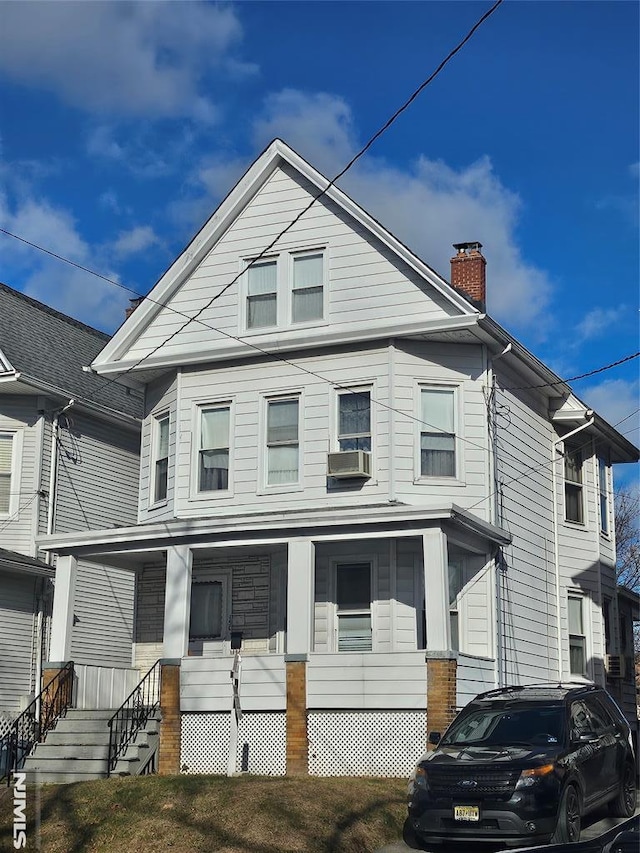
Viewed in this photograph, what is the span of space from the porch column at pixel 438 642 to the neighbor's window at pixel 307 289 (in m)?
5.96

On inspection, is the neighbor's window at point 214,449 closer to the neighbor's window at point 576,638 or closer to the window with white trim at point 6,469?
the window with white trim at point 6,469

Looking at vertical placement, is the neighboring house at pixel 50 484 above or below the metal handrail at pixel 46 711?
above

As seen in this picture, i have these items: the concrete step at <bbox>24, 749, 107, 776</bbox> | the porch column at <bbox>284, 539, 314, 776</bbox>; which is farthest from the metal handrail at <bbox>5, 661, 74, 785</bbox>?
the porch column at <bbox>284, 539, 314, 776</bbox>

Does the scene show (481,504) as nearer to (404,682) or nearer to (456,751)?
(404,682)

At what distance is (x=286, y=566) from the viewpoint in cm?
2267

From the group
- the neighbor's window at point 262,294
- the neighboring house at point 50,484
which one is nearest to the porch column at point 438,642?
the neighbor's window at point 262,294

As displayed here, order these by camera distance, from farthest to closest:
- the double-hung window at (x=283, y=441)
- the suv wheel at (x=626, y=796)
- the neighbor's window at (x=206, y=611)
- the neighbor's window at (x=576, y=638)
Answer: the neighbor's window at (x=576, y=638)
the neighbor's window at (x=206, y=611)
the double-hung window at (x=283, y=441)
the suv wheel at (x=626, y=796)

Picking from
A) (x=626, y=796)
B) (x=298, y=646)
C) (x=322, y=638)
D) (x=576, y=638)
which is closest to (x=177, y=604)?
(x=298, y=646)

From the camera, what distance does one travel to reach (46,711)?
20953mm

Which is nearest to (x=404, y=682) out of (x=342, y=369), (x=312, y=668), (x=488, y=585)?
→ (x=312, y=668)

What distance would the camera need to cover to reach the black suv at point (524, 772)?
1320cm

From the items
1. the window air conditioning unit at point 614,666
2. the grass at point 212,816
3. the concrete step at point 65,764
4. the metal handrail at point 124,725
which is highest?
the window air conditioning unit at point 614,666

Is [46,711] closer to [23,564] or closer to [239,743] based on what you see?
[239,743]

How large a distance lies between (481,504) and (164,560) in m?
6.92
